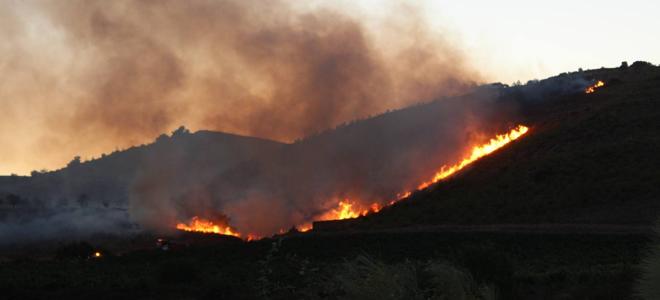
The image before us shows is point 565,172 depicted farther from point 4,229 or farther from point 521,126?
point 4,229

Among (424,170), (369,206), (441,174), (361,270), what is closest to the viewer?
(361,270)

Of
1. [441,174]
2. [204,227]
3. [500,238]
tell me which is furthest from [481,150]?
[204,227]

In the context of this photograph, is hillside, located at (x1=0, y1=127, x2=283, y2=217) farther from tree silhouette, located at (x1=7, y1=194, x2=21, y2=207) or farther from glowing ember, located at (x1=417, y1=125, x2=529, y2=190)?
glowing ember, located at (x1=417, y1=125, x2=529, y2=190)

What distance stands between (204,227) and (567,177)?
3897 cm

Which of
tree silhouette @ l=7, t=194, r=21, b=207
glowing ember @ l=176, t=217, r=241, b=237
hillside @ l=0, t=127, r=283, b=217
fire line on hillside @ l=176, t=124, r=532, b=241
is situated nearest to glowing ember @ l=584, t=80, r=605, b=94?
fire line on hillside @ l=176, t=124, r=532, b=241

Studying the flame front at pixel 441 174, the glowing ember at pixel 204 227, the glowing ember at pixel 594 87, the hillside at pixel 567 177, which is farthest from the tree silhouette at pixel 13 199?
the glowing ember at pixel 594 87

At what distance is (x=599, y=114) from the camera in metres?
95.4

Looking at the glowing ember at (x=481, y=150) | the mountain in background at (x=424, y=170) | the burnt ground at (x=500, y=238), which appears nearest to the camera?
the burnt ground at (x=500, y=238)

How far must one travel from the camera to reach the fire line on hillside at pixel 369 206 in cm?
9131

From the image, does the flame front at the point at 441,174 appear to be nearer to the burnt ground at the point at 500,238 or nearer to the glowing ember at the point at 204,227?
the burnt ground at the point at 500,238

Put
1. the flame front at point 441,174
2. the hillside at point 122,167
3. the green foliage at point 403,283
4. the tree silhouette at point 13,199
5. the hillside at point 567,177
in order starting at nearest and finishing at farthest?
the green foliage at point 403,283 < the hillside at point 567,177 < the flame front at point 441,174 < the tree silhouette at point 13,199 < the hillside at point 122,167

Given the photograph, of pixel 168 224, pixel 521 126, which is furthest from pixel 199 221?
pixel 521 126

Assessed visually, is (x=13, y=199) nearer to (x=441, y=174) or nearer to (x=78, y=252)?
(x=78, y=252)

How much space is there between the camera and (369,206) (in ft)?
302
